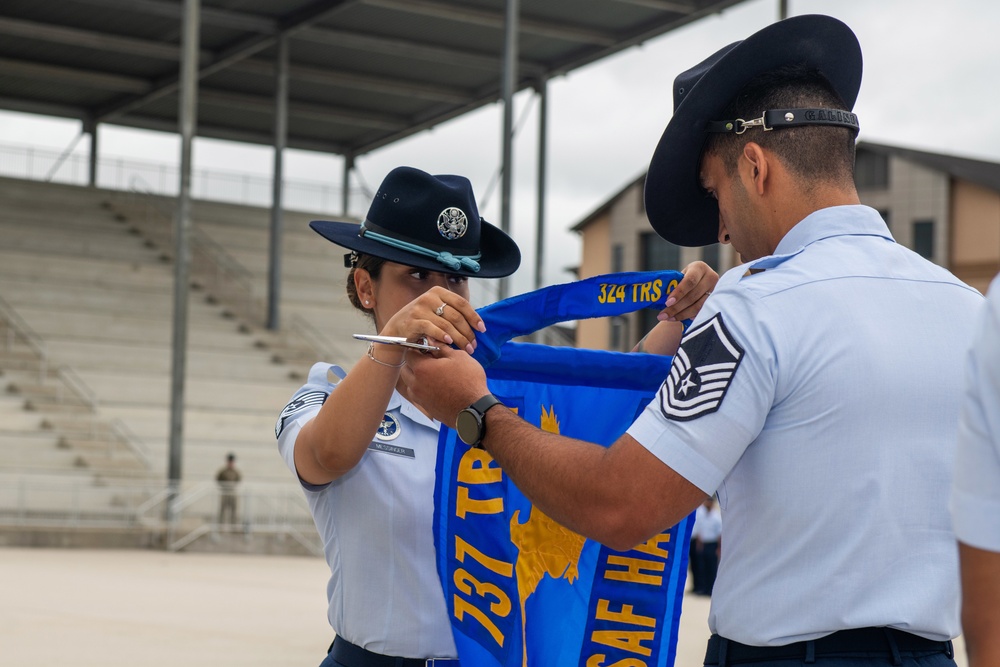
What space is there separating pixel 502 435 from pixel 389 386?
30 centimetres

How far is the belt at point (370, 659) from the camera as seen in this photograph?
2557 mm

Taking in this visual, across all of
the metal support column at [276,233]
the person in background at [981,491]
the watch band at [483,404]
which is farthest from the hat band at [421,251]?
the metal support column at [276,233]

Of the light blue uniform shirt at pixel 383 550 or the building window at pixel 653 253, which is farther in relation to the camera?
the building window at pixel 653 253

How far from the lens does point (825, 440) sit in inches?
72.7

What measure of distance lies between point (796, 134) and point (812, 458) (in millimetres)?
514

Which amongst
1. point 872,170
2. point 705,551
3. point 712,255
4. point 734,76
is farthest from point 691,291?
point 872,170

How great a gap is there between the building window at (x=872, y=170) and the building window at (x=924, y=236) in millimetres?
1307

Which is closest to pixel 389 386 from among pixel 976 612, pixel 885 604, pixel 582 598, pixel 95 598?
pixel 582 598

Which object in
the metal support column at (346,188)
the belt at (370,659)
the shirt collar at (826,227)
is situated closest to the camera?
the shirt collar at (826,227)

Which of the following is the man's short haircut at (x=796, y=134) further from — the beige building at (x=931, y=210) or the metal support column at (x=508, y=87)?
the beige building at (x=931, y=210)

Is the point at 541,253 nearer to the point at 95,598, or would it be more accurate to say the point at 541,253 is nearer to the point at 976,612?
the point at 95,598

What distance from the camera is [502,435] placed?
6.91 ft

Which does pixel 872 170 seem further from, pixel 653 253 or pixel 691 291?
pixel 691 291

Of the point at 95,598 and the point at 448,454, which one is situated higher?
the point at 448,454
